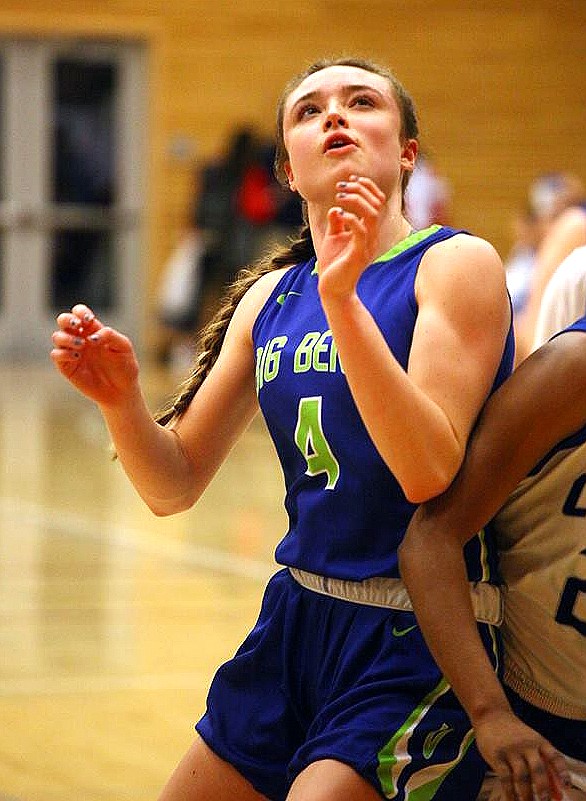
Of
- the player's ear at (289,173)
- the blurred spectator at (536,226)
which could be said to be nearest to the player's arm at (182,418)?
the player's ear at (289,173)

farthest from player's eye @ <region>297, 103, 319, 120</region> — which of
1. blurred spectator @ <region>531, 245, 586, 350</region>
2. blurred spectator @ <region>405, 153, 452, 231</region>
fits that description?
blurred spectator @ <region>405, 153, 452, 231</region>

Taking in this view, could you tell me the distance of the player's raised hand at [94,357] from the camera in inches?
86.3

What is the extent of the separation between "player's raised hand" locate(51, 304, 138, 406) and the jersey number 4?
0.25 m

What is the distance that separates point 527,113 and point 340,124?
570 inches

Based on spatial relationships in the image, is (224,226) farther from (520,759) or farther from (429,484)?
(520,759)

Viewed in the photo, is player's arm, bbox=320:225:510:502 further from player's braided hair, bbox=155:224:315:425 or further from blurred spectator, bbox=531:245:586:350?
blurred spectator, bbox=531:245:586:350

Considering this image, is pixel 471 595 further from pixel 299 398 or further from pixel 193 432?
pixel 193 432

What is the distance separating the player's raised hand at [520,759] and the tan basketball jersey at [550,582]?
0.54 ft

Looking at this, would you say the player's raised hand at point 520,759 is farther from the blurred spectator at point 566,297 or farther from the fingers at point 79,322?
the blurred spectator at point 566,297

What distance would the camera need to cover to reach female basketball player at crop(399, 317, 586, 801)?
1.90 meters

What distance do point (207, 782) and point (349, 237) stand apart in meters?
0.81

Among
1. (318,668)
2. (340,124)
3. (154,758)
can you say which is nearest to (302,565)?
(318,668)

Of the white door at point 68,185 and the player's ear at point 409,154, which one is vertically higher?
the white door at point 68,185

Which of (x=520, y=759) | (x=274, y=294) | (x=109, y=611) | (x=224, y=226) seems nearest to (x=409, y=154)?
(x=274, y=294)
